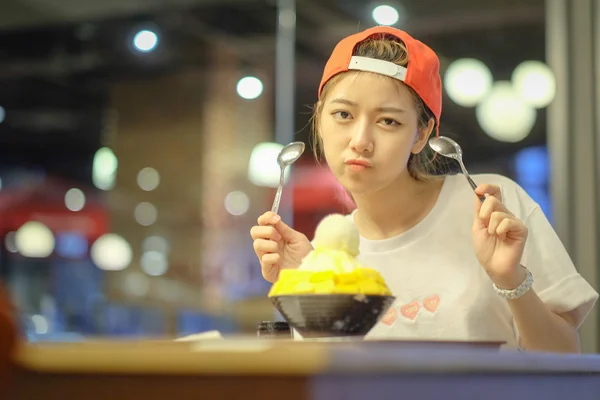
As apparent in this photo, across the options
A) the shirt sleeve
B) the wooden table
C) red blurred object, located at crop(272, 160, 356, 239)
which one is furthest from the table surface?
red blurred object, located at crop(272, 160, 356, 239)

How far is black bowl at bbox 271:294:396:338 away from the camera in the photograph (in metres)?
0.92

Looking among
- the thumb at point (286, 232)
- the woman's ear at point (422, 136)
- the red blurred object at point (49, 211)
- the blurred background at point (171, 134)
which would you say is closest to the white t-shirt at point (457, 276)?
the woman's ear at point (422, 136)

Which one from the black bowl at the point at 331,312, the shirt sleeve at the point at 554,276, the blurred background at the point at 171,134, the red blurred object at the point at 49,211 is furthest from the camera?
the red blurred object at the point at 49,211

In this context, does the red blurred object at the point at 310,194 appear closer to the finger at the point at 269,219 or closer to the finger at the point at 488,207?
the finger at the point at 269,219

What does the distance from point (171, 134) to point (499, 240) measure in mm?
4645

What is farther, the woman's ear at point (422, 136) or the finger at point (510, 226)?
the woman's ear at point (422, 136)

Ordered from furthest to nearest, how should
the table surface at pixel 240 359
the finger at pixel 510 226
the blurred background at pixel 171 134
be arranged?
the blurred background at pixel 171 134, the finger at pixel 510 226, the table surface at pixel 240 359

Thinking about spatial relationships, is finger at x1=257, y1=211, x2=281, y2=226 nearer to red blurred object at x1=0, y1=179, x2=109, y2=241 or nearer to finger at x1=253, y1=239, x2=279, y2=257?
finger at x1=253, y1=239, x2=279, y2=257

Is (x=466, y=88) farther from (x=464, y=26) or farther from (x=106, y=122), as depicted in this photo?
(x=106, y=122)

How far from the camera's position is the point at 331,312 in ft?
3.03

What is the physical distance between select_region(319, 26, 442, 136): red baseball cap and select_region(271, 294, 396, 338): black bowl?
18.9 inches

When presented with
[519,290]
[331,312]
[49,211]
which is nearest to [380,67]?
[519,290]

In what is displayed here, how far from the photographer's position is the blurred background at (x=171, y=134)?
428 centimetres

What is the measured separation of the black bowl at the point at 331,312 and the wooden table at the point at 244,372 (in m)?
0.22
